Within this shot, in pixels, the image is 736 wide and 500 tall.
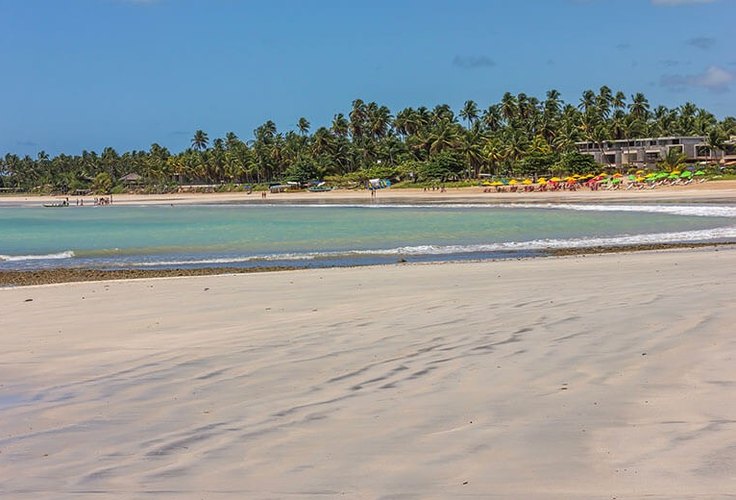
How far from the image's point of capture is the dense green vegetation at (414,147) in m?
104

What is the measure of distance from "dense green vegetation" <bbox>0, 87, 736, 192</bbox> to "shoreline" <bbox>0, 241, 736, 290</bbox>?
71.5 meters

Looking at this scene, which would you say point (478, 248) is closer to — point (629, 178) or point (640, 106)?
point (629, 178)

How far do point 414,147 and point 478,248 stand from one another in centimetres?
9563

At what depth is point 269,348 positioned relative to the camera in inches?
298

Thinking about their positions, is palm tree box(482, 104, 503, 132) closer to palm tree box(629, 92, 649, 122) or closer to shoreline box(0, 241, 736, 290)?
palm tree box(629, 92, 649, 122)

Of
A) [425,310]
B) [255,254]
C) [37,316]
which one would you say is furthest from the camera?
[255,254]

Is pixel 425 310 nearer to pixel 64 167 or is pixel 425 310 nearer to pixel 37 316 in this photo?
pixel 37 316

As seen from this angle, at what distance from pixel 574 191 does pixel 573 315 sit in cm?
6912

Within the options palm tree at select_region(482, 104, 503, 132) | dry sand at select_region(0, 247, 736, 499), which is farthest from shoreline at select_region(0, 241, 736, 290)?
palm tree at select_region(482, 104, 503, 132)

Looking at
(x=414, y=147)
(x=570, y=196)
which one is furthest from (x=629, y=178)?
(x=414, y=147)

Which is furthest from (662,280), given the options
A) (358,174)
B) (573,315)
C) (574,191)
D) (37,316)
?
(358,174)

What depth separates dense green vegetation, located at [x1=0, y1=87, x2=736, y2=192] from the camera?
341 ft

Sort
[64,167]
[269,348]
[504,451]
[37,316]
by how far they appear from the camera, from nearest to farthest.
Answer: [504,451]
[269,348]
[37,316]
[64,167]

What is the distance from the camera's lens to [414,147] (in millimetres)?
117688
